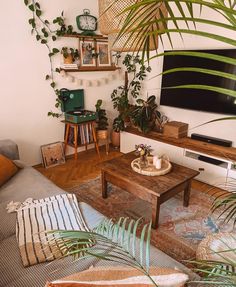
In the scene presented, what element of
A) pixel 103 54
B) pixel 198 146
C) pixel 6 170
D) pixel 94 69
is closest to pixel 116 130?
A: pixel 94 69

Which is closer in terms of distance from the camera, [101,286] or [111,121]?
[101,286]

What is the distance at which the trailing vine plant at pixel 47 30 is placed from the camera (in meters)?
2.68

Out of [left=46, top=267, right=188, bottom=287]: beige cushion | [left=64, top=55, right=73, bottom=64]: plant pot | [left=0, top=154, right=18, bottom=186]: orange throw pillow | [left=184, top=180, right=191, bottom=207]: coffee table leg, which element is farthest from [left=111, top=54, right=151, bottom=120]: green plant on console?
[left=46, top=267, right=188, bottom=287]: beige cushion

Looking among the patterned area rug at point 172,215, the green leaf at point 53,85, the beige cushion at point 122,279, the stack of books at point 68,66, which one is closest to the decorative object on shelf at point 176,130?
the patterned area rug at point 172,215

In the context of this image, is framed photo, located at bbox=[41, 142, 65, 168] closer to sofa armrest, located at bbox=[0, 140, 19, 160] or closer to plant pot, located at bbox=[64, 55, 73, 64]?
sofa armrest, located at bbox=[0, 140, 19, 160]

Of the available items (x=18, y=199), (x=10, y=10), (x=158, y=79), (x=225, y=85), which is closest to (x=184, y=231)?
(x=18, y=199)

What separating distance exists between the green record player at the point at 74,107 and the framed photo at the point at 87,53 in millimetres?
397

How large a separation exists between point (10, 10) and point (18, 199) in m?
2.06

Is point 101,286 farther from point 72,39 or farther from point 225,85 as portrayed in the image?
point 72,39

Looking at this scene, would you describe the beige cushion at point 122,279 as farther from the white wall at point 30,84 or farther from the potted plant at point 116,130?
the potted plant at point 116,130

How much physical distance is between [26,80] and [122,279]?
8.73ft

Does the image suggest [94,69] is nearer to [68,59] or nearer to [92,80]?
[92,80]

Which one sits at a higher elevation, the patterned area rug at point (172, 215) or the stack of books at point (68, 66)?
the stack of books at point (68, 66)

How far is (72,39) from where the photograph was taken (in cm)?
311
